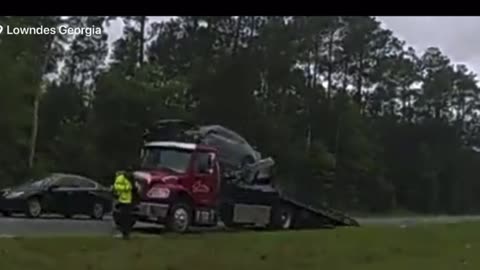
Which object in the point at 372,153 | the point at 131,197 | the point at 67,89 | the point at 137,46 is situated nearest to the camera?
the point at 131,197

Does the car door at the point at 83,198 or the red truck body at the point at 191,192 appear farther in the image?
the car door at the point at 83,198

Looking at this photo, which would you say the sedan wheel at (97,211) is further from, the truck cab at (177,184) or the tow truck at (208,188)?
the truck cab at (177,184)

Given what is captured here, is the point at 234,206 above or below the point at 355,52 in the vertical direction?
below

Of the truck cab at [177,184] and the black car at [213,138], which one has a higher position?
the black car at [213,138]

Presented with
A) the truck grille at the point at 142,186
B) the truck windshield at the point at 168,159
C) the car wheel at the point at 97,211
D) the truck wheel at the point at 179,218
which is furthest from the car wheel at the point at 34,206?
the truck wheel at the point at 179,218

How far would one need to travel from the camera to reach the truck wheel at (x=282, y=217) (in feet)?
76.9

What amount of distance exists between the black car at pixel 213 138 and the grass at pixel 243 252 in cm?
364

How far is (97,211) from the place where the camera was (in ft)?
87.8

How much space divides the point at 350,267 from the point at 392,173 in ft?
226

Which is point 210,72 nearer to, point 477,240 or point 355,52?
point 355,52

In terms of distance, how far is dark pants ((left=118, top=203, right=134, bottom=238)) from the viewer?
17297 millimetres

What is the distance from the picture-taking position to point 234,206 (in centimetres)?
2227

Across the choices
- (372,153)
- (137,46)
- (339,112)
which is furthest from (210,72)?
(372,153)

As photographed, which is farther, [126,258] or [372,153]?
[372,153]
